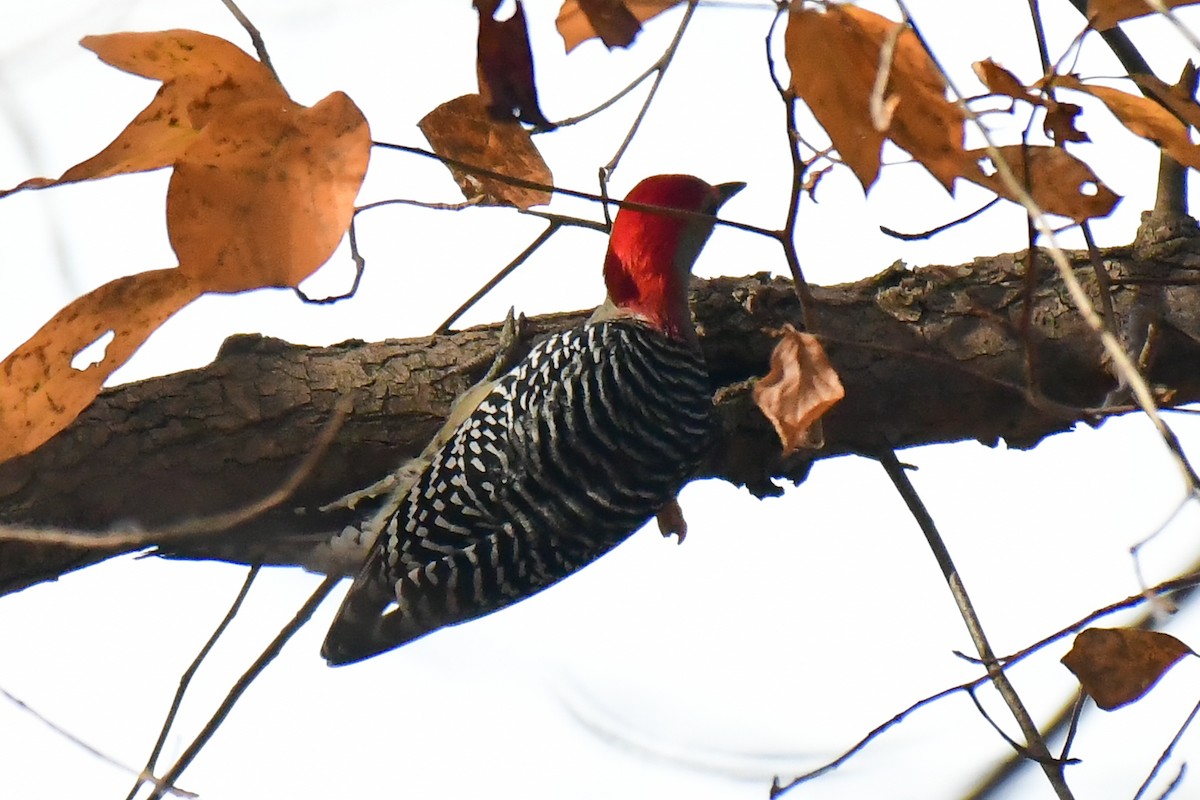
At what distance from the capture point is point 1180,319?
266 centimetres

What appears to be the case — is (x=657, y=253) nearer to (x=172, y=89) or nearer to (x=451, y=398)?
(x=451, y=398)

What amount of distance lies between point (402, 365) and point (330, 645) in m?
0.84

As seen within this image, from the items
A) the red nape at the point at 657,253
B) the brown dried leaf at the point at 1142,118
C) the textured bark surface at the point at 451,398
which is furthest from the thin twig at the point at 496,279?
the brown dried leaf at the point at 1142,118

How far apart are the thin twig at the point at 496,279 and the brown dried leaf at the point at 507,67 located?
2.04 ft

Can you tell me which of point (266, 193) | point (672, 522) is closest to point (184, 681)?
point (266, 193)

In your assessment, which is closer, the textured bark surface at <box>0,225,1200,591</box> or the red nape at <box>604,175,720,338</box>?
the textured bark surface at <box>0,225,1200,591</box>

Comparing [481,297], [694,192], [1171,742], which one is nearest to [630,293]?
[694,192]

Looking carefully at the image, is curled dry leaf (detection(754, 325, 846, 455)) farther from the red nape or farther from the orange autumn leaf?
the red nape

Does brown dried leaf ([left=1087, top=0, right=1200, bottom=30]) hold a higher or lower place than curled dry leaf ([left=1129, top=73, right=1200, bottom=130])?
higher

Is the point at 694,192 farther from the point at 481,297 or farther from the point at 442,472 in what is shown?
the point at 442,472

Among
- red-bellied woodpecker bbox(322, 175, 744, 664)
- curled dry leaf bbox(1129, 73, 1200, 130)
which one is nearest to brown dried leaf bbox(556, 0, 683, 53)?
curled dry leaf bbox(1129, 73, 1200, 130)

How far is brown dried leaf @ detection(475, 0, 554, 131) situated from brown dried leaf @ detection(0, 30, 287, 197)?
332mm

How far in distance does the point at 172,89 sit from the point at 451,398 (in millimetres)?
1346

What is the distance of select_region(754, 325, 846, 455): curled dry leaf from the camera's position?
1.69m
